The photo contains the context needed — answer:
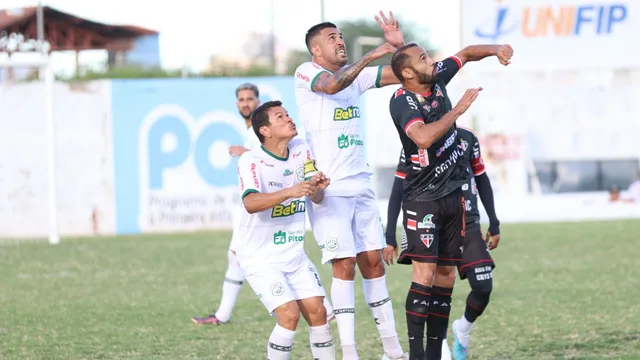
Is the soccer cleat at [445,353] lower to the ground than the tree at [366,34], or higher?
lower

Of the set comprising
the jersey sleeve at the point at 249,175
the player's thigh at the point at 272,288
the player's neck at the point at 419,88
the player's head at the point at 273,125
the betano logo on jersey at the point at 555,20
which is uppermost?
the betano logo on jersey at the point at 555,20

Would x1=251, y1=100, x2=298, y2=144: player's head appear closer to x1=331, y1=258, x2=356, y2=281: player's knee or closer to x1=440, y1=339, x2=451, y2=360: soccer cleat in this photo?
x1=331, y1=258, x2=356, y2=281: player's knee

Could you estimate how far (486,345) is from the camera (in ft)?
30.6

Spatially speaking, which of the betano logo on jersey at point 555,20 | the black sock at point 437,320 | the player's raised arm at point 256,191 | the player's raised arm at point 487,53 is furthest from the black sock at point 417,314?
the betano logo on jersey at point 555,20

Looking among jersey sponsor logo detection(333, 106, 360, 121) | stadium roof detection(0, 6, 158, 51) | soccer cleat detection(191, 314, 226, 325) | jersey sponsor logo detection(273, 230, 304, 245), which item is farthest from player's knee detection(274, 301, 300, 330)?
stadium roof detection(0, 6, 158, 51)

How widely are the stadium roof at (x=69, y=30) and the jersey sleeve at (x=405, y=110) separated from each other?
83.0 ft

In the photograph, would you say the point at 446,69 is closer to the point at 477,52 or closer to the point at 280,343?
the point at 477,52

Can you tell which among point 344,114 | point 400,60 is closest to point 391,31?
point 400,60

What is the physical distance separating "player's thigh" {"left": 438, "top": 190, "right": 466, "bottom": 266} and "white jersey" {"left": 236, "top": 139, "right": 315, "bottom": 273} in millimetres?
1031

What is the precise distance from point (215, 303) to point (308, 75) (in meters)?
5.21

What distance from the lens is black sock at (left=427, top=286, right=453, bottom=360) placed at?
7758 mm

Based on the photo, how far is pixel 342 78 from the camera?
773cm

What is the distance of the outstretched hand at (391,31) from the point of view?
25.5ft

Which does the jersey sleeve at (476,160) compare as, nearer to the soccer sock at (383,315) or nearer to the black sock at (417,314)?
the soccer sock at (383,315)
